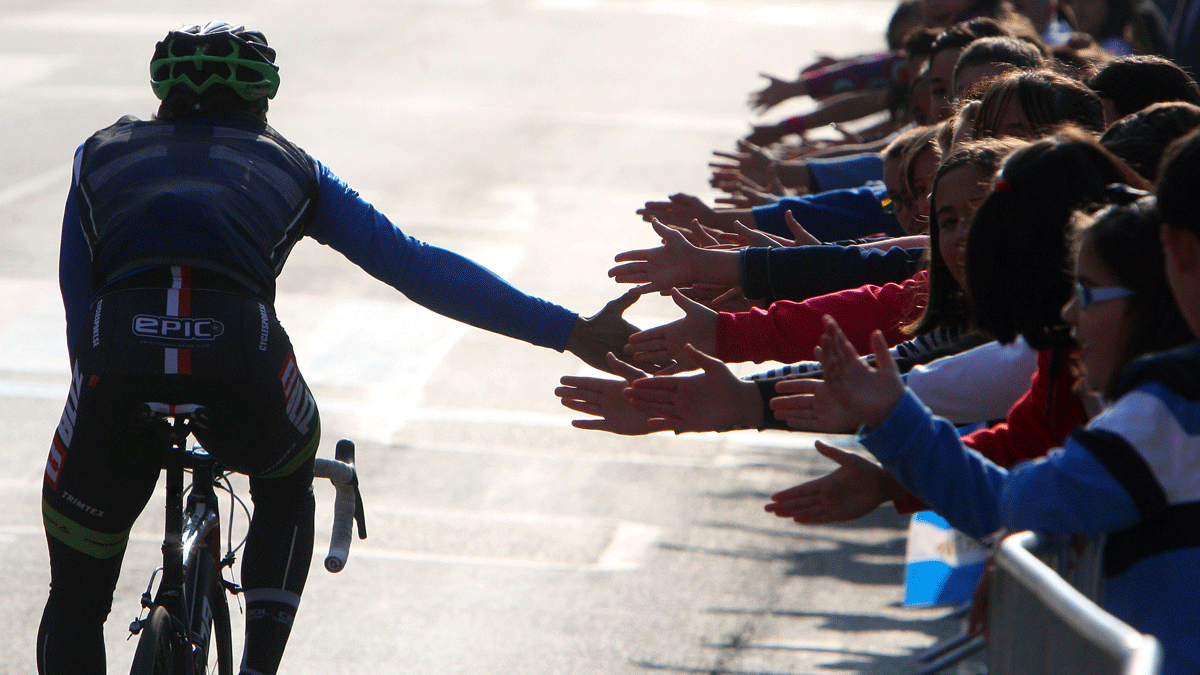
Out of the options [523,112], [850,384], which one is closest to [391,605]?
[850,384]

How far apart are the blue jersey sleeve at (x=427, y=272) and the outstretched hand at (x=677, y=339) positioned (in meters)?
0.31

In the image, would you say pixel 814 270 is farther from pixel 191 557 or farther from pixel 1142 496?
pixel 1142 496

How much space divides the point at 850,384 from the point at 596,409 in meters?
1.11

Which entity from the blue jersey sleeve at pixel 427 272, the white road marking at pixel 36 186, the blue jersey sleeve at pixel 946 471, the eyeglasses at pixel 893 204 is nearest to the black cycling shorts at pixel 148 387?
the blue jersey sleeve at pixel 427 272

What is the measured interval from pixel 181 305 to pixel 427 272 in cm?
78

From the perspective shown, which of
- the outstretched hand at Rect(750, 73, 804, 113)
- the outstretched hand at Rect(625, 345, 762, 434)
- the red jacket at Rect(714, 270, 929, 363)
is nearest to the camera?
the outstretched hand at Rect(625, 345, 762, 434)

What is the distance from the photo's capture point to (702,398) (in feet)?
11.2

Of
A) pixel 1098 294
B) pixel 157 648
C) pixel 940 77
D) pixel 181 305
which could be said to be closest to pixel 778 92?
pixel 940 77

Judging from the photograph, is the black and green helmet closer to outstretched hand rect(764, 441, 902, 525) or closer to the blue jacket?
outstretched hand rect(764, 441, 902, 525)

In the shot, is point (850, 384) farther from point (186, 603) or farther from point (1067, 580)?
point (186, 603)

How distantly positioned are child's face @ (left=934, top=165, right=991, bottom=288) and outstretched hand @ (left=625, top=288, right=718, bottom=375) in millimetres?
766

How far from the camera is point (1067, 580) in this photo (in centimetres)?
257

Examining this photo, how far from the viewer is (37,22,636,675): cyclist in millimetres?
3516

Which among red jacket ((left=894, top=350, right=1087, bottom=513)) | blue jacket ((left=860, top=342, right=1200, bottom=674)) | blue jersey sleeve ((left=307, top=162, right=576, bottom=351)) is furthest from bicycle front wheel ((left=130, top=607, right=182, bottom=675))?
blue jacket ((left=860, top=342, right=1200, bottom=674))
